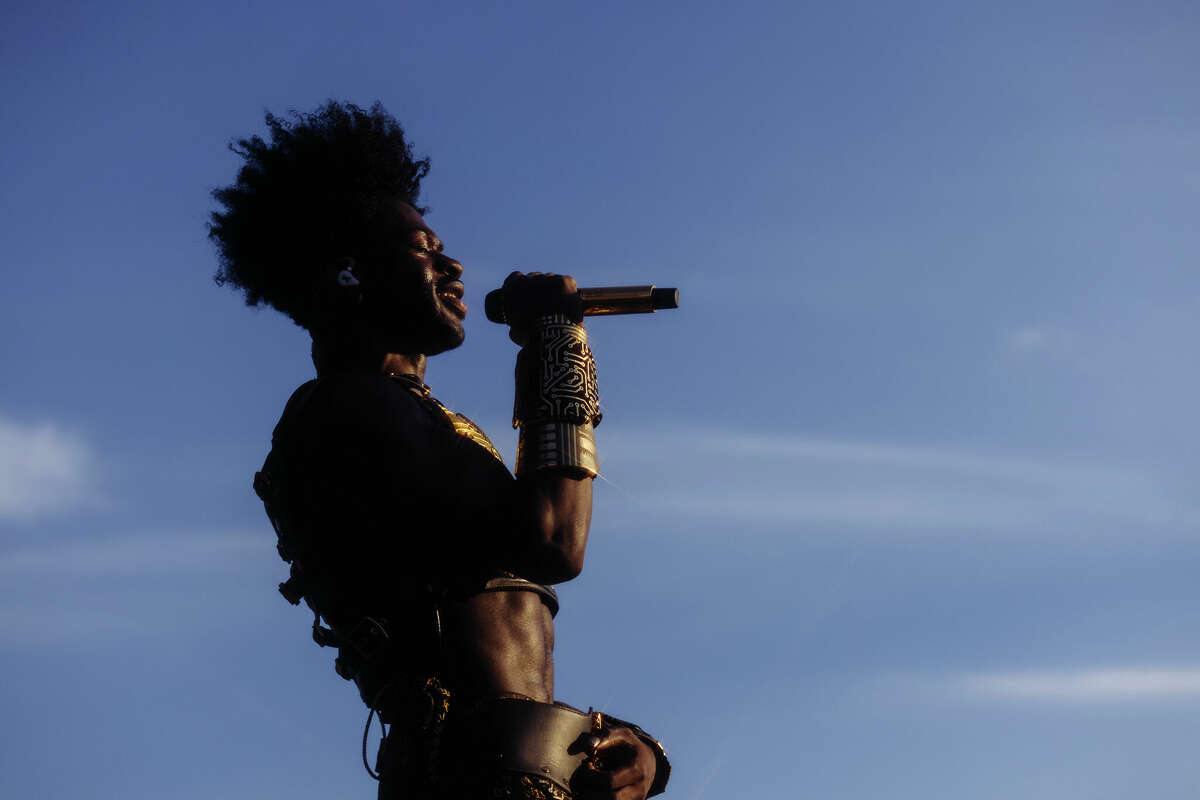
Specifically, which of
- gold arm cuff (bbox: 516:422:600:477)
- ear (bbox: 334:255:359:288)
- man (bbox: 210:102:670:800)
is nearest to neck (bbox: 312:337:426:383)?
man (bbox: 210:102:670:800)

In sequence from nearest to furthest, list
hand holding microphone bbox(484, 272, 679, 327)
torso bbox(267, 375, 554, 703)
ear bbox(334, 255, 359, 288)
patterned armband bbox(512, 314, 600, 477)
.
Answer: torso bbox(267, 375, 554, 703) < patterned armband bbox(512, 314, 600, 477) < hand holding microphone bbox(484, 272, 679, 327) < ear bbox(334, 255, 359, 288)

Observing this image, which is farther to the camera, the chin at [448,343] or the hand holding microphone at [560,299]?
the chin at [448,343]

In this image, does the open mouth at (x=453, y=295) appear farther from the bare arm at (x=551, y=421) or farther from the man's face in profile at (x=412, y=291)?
the bare arm at (x=551, y=421)

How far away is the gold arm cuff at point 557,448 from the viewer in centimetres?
523

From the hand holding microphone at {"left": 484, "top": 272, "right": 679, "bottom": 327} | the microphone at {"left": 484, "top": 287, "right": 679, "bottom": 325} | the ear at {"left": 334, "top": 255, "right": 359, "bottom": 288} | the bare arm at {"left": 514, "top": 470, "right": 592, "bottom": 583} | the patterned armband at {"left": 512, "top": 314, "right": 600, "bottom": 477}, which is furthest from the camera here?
the ear at {"left": 334, "top": 255, "right": 359, "bottom": 288}

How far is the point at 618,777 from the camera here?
5.07 m

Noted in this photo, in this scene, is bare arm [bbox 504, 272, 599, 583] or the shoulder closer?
bare arm [bbox 504, 272, 599, 583]

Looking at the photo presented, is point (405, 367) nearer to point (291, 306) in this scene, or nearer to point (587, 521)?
point (291, 306)

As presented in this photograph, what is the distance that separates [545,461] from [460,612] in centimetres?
64

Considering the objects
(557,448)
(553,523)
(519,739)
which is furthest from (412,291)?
(519,739)

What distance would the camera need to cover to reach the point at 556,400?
5352mm

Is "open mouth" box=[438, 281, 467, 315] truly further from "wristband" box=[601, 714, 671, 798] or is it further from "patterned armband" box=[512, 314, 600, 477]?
"wristband" box=[601, 714, 671, 798]

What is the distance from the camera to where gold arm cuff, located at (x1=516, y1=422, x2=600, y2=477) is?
5230 mm

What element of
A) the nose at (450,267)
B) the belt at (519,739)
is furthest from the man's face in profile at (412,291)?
the belt at (519,739)
